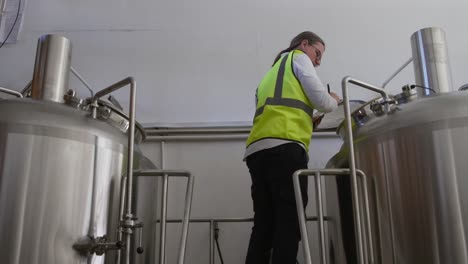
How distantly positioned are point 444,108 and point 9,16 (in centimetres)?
311

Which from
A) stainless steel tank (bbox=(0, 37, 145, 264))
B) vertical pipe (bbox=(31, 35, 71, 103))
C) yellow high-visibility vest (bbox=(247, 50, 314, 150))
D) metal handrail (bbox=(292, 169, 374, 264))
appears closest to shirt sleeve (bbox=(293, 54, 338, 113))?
yellow high-visibility vest (bbox=(247, 50, 314, 150))

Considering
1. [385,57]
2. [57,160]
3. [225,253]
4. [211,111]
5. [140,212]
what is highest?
[385,57]

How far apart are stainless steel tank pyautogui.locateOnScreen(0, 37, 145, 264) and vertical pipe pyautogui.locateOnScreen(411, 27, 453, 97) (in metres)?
1.47

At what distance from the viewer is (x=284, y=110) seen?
1.91 m

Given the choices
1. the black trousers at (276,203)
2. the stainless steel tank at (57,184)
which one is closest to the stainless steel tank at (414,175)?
the black trousers at (276,203)

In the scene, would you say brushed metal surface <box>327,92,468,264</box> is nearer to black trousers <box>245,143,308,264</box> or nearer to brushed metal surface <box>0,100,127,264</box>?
black trousers <box>245,143,308,264</box>

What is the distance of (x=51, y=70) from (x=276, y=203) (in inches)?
50.7

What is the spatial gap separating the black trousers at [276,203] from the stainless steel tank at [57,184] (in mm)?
538

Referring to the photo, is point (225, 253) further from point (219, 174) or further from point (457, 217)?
point (457, 217)

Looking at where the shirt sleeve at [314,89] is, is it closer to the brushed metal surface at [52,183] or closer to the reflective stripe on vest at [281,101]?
the reflective stripe on vest at [281,101]

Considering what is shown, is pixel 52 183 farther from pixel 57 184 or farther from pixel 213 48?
pixel 213 48

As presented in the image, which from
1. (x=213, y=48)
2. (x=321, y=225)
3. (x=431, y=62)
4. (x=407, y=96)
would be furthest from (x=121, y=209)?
(x=213, y=48)

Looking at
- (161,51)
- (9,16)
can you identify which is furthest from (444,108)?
(9,16)

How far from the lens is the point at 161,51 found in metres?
3.32
